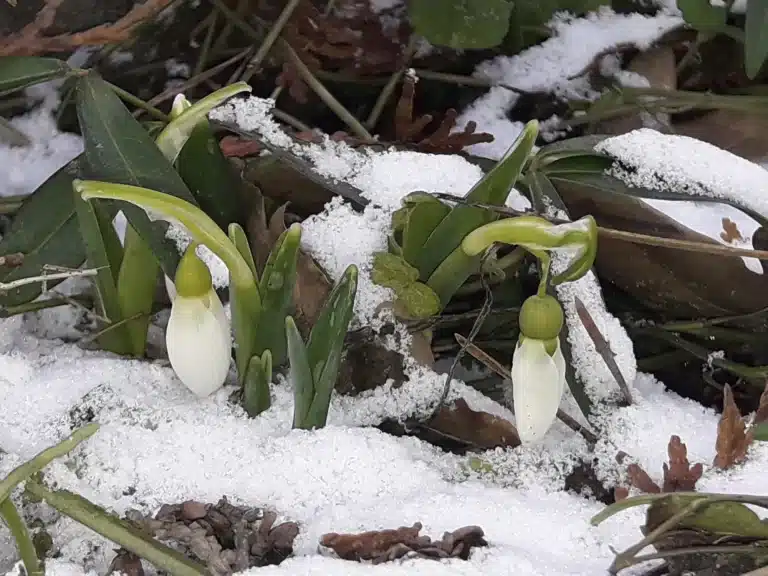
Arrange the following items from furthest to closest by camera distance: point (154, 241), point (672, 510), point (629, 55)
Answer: point (629, 55) → point (154, 241) → point (672, 510)

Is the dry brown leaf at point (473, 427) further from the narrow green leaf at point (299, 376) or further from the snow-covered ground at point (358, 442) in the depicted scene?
the narrow green leaf at point (299, 376)

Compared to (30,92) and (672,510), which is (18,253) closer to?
(30,92)

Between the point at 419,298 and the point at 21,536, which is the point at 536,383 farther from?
the point at 21,536

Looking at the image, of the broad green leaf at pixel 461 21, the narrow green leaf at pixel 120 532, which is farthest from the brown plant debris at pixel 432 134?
the narrow green leaf at pixel 120 532

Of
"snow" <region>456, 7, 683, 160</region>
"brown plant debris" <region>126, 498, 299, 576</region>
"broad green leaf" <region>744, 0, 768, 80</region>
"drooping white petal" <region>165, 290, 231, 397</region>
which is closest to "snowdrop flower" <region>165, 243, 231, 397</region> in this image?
"drooping white petal" <region>165, 290, 231, 397</region>

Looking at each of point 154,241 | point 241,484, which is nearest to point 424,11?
point 154,241

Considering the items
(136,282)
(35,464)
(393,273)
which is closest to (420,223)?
(393,273)

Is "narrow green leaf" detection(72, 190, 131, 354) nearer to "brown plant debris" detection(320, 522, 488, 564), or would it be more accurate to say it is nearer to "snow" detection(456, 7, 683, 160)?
"brown plant debris" detection(320, 522, 488, 564)
